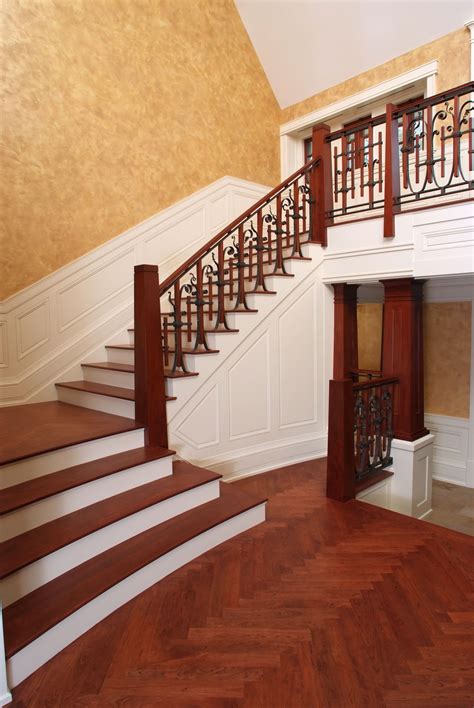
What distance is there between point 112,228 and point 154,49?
213 centimetres

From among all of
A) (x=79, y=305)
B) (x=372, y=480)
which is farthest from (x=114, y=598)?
(x=79, y=305)

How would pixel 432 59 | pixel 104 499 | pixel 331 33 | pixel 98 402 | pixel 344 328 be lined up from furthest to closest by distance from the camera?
pixel 331 33, pixel 432 59, pixel 344 328, pixel 98 402, pixel 104 499

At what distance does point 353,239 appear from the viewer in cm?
438

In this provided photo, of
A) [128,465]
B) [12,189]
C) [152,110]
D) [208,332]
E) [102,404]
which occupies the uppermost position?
[152,110]

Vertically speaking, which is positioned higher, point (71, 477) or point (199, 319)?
point (199, 319)

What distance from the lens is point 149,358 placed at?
3.10m

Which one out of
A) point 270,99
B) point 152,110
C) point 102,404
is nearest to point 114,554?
point 102,404

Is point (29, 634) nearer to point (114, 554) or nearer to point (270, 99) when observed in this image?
point (114, 554)

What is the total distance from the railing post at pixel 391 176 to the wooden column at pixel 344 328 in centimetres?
87

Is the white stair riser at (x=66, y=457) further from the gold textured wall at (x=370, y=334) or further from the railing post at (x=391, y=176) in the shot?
the gold textured wall at (x=370, y=334)

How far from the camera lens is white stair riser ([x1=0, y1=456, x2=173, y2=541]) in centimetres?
216

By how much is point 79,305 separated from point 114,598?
9.71 ft

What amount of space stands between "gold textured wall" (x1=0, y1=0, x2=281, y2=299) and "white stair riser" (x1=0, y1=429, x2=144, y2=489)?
76.6 inches

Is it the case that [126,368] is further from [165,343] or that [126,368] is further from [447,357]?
[447,357]
